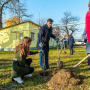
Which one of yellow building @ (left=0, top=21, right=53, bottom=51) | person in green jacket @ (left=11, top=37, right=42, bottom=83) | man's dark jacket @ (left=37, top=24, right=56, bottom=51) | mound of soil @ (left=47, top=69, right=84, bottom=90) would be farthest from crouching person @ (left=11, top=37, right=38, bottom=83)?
yellow building @ (left=0, top=21, right=53, bottom=51)

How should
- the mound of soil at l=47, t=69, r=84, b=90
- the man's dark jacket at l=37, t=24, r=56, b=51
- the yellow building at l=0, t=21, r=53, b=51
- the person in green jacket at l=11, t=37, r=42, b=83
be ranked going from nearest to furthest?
the mound of soil at l=47, t=69, r=84, b=90
the person in green jacket at l=11, t=37, r=42, b=83
the man's dark jacket at l=37, t=24, r=56, b=51
the yellow building at l=0, t=21, r=53, b=51

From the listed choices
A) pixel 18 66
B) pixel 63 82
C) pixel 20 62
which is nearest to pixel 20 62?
pixel 20 62

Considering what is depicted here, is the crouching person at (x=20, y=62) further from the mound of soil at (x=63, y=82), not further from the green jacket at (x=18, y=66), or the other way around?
the mound of soil at (x=63, y=82)

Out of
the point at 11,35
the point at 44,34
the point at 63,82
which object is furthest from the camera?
the point at 11,35

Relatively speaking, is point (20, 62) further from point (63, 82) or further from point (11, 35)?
point (11, 35)

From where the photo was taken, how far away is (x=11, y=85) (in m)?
2.79

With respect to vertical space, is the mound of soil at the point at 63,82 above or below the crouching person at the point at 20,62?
below

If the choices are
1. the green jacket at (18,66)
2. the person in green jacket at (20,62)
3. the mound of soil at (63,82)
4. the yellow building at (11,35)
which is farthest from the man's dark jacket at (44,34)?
the yellow building at (11,35)

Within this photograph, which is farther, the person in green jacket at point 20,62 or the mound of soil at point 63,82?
the person in green jacket at point 20,62

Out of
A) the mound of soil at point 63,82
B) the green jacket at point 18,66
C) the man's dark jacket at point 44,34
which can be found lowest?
the mound of soil at point 63,82

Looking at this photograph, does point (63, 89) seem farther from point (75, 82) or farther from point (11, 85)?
point (11, 85)

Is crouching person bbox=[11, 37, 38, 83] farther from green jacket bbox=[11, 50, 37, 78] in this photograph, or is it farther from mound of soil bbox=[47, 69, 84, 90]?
mound of soil bbox=[47, 69, 84, 90]

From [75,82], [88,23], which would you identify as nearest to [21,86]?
[75,82]

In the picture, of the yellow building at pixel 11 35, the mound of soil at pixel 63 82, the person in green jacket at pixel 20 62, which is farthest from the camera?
the yellow building at pixel 11 35
